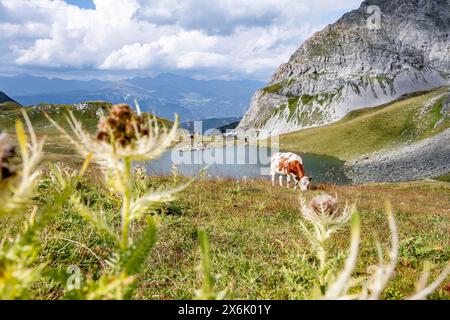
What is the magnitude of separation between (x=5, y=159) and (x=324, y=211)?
2850 millimetres

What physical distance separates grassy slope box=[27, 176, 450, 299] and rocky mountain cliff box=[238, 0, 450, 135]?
5964 inches

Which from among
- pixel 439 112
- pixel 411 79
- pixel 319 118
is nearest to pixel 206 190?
pixel 439 112

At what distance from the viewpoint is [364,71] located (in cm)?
17212

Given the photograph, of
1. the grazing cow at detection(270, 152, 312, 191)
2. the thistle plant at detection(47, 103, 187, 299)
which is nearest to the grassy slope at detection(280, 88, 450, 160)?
the grazing cow at detection(270, 152, 312, 191)

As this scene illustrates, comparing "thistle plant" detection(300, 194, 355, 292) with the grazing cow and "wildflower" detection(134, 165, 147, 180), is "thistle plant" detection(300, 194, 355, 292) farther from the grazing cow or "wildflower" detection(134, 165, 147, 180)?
the grazing cow

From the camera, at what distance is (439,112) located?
9525 cm

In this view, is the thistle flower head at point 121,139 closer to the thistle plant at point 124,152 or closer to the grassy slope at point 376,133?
the thistle plant at point 124,152

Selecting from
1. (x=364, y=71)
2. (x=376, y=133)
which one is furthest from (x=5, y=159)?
(x=364, y=71)

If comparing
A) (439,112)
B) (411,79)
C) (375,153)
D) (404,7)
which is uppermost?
(404,7)

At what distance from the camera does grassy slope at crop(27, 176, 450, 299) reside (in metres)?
5.09

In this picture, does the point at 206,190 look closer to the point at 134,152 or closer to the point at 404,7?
the point at 134,152

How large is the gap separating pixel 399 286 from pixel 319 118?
522 feet

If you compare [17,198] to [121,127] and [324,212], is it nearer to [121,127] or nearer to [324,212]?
[121,127]
